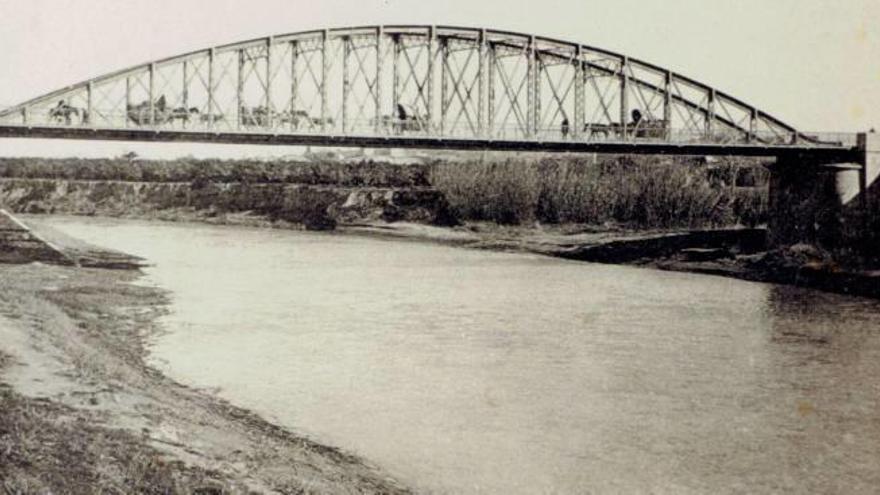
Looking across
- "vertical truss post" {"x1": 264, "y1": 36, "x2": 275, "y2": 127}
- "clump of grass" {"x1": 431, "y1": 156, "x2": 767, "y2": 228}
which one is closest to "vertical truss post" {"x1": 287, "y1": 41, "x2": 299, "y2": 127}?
"vertical truss post" {"x1": 264, "y1": 36, "x2": 275, "y2": 127}

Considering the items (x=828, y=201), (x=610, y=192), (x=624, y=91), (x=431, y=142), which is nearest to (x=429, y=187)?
(x=610, y=192)

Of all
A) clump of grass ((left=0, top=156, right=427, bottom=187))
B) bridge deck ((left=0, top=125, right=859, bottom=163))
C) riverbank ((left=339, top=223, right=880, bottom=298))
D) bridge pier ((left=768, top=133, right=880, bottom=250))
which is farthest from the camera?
clump of grass ((left=0, top=156, right=427, bottom=187))

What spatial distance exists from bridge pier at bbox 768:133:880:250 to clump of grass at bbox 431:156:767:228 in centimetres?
1540

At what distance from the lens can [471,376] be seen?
20.8m

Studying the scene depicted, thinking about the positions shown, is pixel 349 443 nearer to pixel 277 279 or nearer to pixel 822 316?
pixel 822 316

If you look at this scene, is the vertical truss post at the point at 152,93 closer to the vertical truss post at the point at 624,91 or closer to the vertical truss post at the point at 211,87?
the vertical truss post at the point at 211,87

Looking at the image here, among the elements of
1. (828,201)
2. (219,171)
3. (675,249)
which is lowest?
(675,249)

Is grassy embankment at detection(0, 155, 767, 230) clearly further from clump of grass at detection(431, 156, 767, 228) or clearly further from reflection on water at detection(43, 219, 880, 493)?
reflection on water at detection(43, 219, 880, 493)

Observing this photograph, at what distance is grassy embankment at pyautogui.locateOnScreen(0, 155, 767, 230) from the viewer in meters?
72.2

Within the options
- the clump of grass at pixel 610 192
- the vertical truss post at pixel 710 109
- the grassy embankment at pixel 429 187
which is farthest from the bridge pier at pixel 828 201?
the grassy embankment at pixel 429 187

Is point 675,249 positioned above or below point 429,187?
below

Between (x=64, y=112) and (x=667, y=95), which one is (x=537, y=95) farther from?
(x=64, y=112)

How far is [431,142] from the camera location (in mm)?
54438

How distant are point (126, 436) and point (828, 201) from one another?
4729cm
